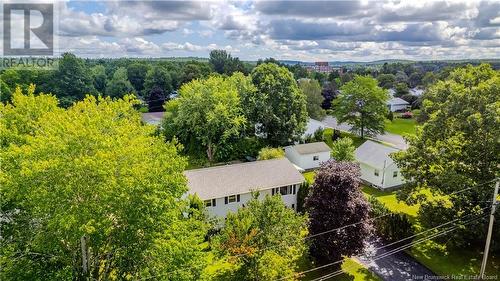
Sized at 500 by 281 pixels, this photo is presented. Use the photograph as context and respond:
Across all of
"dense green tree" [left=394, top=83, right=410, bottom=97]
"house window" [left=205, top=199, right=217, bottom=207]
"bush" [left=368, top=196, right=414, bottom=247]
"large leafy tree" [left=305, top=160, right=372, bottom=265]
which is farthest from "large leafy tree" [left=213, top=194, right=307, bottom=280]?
"dense green tree" [left=394, top=83, right=410, bottom=97]

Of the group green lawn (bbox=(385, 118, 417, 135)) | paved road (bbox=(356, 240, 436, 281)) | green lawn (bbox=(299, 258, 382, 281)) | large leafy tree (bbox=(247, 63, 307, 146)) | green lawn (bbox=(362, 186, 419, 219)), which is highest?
large leafy tree (bbox=(247, 63, 307, 146))

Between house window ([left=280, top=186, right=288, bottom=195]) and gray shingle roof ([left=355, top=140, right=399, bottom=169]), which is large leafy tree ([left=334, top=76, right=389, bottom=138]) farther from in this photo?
house window ([left=280, top=186, right=288, bottom=195])

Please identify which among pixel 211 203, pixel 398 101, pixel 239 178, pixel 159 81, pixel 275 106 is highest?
pixel 159 81

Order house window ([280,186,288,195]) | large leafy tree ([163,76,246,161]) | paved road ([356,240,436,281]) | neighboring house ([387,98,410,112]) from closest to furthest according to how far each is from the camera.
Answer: paved road ([356,240,436,281]) < house window ([280,186,288,195]) < large leafy tree ([163,76,246,161]) < neighboring house ([387,98,410,112])

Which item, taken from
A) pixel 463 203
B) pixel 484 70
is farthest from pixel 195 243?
pixel 484 70

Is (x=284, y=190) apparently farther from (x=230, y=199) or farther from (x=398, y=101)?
(x=398, y=101)

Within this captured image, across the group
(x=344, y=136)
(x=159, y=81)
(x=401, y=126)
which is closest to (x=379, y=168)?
(x=344, y=136)
